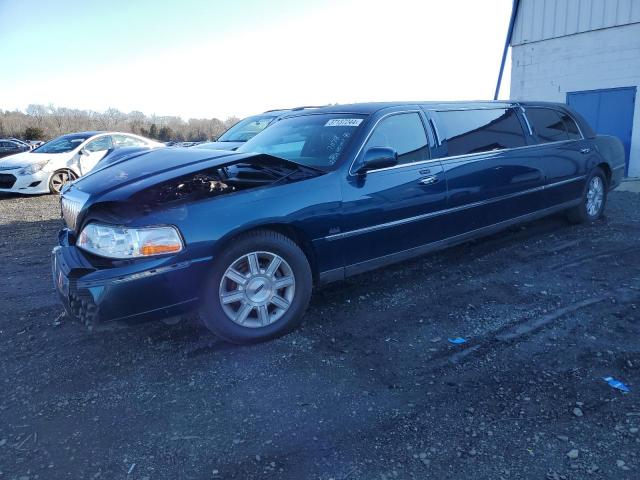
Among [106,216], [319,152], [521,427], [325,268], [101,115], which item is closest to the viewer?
[521,427]

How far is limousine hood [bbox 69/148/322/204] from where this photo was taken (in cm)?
324

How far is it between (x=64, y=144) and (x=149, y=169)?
30.5 feet

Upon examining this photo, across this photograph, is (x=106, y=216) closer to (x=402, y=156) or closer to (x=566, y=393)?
(x=402, y=156)

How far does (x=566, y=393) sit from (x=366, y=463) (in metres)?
1.26

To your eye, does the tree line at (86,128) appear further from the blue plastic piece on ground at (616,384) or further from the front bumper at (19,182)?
the blue plastic piece on ground at (616,384)

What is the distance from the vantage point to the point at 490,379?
9.50 ft

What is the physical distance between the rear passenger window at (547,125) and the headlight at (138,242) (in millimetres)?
4459

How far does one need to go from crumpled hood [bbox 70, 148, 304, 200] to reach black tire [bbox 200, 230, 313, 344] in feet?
2.06

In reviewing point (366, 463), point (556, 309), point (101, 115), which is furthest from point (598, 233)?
point (101, 115)

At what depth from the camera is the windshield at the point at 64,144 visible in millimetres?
11250

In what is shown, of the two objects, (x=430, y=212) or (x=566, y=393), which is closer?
Result: (x=566, y=393)

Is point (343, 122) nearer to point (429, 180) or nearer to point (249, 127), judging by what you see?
point (429, 180)

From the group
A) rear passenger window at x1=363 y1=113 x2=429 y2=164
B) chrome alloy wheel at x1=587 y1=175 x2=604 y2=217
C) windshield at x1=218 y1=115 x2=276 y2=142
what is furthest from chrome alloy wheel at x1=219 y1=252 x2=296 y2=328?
windshield at x1=218 y1=115 x2=276 y2=142

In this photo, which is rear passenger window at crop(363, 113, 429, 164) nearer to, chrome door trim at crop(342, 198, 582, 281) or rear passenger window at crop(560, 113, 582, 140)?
chrome door trim at crop(342, 198, 582, 281)
